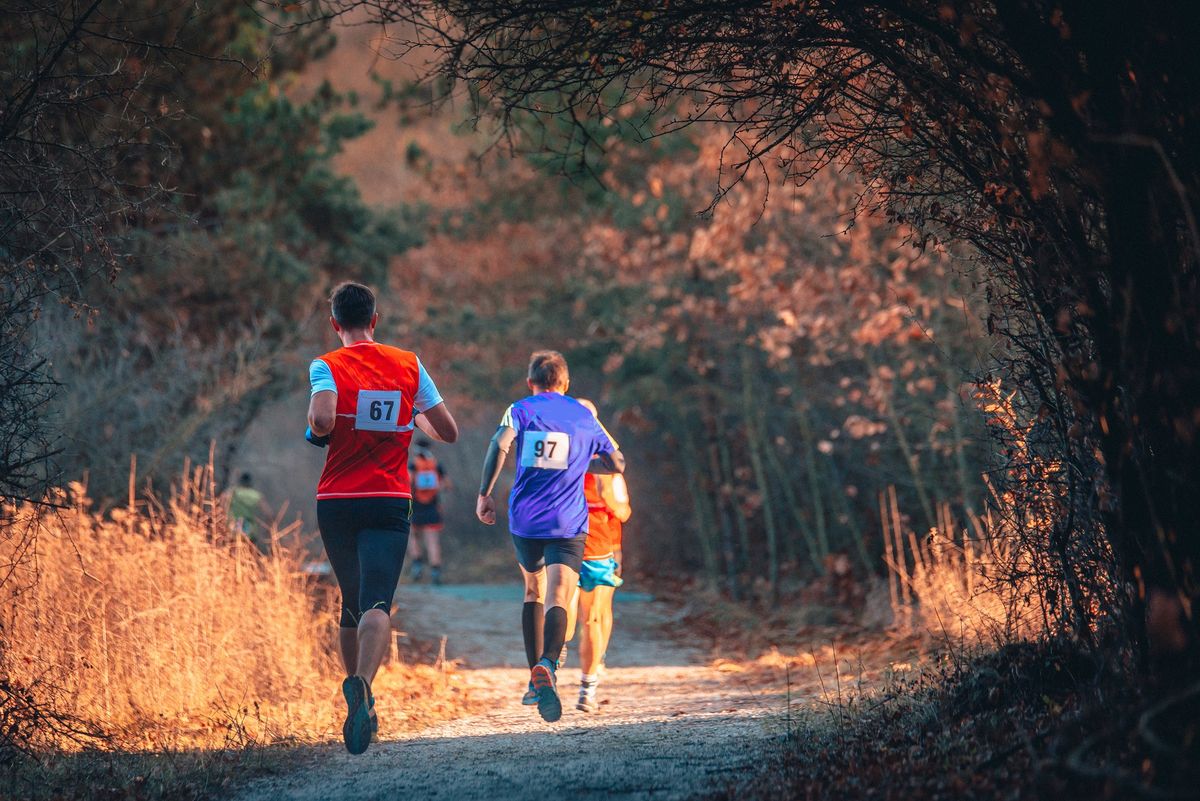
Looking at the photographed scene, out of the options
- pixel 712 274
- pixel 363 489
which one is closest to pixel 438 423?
pixel 363 489

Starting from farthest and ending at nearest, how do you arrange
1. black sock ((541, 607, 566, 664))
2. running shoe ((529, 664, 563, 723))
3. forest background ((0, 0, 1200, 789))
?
black sock ((541, 607, 566, 664)) → running shoe ((529, 664, 563, 723)) → forest background ((0, 0, 1200, 789))

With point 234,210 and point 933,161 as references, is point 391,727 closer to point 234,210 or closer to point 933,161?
point 933,161

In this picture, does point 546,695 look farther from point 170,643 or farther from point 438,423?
point 170,643

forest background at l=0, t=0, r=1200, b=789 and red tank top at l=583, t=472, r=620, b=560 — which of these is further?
red tank top at l=583, t=472, r=620, b=560

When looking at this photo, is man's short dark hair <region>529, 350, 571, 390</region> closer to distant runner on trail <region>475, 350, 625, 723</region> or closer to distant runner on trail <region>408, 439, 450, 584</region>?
distant runner on trail <region>475, 350, 625, 723</region>

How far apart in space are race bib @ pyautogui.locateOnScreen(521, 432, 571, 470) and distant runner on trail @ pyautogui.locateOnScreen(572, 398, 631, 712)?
0.55 m

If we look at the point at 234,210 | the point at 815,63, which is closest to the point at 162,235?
the point at 234,210

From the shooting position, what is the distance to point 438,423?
245 inches

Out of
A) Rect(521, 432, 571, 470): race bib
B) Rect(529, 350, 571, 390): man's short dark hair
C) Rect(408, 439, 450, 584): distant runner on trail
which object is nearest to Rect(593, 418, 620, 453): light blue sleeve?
Rect(521, 432, 571, 470): race bib

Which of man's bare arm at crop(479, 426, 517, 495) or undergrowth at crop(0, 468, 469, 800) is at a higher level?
man's bare arm at crop(479, 426, 517, 495)

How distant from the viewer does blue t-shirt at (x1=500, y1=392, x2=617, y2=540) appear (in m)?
7.06

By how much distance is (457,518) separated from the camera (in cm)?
2848

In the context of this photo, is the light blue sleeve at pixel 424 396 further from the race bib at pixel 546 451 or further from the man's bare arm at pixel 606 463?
the man's bare arm at pixel 606 463

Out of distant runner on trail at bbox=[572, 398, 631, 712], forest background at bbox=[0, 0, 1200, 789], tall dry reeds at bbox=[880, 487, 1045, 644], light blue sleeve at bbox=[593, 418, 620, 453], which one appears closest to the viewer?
forest background at bbox=[0, 0, 1200, 789]
